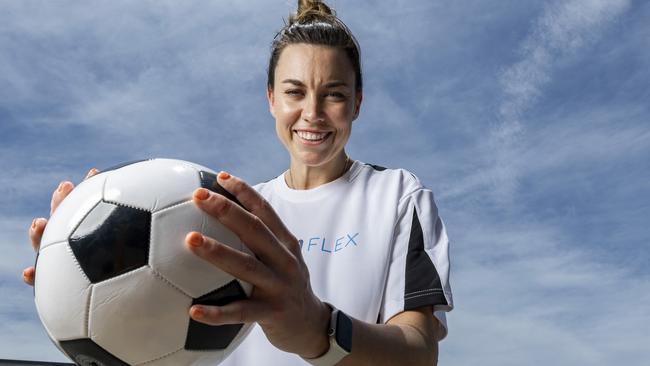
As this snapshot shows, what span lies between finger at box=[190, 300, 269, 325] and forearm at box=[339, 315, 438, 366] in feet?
1.89

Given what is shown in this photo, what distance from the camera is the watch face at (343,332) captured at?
7.76 feet

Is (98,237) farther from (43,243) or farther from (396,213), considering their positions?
(396,213)

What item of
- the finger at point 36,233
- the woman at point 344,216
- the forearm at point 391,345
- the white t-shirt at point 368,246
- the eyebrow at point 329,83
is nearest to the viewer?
the forearm at point 391,345

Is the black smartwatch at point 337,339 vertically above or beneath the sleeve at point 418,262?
beneath

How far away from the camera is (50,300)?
2410 mm

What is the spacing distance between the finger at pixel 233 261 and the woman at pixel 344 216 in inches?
26.0

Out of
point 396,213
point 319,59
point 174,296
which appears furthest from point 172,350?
point 319,59

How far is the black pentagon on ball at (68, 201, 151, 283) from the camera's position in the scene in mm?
2217

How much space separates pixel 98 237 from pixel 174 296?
357mm

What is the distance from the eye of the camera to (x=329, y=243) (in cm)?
384

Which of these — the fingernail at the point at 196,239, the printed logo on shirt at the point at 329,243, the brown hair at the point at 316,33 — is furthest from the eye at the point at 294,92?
the fingernail at the point at 196,239

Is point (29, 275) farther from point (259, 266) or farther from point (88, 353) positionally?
point (259, 266)

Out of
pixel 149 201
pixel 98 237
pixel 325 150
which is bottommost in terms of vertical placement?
pixel 98 237

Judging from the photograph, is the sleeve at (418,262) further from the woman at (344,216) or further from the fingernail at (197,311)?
the fingernail at (197,311)
